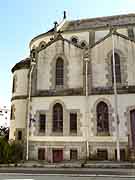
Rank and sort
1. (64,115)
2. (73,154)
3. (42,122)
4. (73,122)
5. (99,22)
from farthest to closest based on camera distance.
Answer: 1. (99,22)
2. (42,122)
3. (64,115)
4. (73,122)
5. (73,154)

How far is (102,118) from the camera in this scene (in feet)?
66.9

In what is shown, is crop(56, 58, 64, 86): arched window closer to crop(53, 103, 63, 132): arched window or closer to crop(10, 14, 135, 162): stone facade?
crop(10, 14, 135, 162): stone facade

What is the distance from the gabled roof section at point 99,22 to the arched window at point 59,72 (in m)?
8.25

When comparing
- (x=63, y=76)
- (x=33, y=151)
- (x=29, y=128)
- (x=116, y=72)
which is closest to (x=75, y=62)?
(x=63, y=76)

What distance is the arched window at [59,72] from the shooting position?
22305 mm

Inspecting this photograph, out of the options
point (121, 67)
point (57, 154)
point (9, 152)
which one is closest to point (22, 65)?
point (9, 152)

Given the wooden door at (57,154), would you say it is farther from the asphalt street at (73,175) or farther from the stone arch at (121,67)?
the asphalt street at (73,175)

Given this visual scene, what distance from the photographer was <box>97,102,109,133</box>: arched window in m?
20.1

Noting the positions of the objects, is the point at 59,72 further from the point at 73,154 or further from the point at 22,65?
the point at 73,154

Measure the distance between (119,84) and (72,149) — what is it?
6.95 metres

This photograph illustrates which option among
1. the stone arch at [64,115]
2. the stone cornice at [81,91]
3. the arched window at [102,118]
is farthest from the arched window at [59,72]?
the arched window at [102,118]

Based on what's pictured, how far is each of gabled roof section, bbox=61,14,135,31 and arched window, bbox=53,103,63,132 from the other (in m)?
12.1

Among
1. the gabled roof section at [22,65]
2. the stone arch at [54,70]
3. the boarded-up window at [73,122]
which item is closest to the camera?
the boarded-up window at [73,122]

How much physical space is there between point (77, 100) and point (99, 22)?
14130mm
